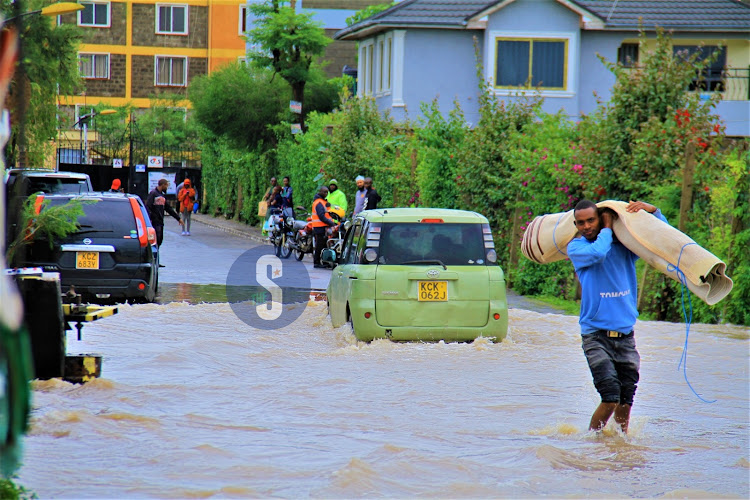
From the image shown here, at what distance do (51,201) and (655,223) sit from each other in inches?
379

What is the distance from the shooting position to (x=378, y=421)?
342 inches

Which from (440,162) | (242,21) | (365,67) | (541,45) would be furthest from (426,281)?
(242,21)

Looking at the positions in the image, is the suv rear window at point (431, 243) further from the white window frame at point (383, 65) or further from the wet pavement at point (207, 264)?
the white window frame at point (383, 65)

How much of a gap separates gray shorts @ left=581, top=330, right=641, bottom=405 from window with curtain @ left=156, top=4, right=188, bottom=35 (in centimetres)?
6418

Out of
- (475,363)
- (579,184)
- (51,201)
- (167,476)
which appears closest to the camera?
(167,476)

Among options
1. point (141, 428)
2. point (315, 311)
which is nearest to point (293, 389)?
point (141, 428)

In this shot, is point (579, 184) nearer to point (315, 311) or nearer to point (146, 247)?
point (315, 311)

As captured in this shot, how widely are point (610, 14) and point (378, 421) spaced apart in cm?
2936

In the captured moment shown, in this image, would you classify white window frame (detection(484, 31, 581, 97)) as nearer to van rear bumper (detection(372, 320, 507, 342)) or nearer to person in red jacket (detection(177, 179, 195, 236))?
person in red jacket (detection(177, 179, 195, 236))

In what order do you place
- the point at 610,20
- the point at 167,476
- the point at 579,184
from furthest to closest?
the point at 610,20 → the point at 579,184 → the point at 167,476

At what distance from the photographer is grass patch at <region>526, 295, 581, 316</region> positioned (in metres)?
15.9

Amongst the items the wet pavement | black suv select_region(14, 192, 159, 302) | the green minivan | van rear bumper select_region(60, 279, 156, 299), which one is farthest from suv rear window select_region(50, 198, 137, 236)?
the green minivan

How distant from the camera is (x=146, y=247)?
15.3 meters

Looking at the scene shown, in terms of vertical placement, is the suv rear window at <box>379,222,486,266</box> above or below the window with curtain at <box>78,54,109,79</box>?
below
